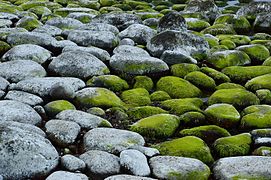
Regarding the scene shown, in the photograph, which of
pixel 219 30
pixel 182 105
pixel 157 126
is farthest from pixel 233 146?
pixel 219 30

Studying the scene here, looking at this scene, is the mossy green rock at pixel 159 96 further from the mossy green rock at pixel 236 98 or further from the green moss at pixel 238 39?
the green moss at pixel 238 39

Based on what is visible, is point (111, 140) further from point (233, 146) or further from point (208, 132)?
point (233, 146)

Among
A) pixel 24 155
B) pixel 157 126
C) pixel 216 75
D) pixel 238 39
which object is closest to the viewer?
pixel 24 155

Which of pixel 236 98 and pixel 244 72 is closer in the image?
pixel 236 98

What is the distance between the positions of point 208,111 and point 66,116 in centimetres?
187

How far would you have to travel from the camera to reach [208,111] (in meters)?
5.34

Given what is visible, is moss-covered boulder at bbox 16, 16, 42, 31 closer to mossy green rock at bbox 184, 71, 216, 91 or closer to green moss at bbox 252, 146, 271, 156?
mossy green rock at bbox 184, 71, 216, 91

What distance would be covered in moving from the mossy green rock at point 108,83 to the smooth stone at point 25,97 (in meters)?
1.05

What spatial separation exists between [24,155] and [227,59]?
4.66 meters

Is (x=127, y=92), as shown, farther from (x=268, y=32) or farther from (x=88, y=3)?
(x=88, y=3)

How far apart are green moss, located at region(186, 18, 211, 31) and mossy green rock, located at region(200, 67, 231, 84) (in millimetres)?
3814

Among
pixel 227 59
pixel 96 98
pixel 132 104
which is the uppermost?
pixel 227 59

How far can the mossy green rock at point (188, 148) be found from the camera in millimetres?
4391

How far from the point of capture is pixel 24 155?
3.92m
